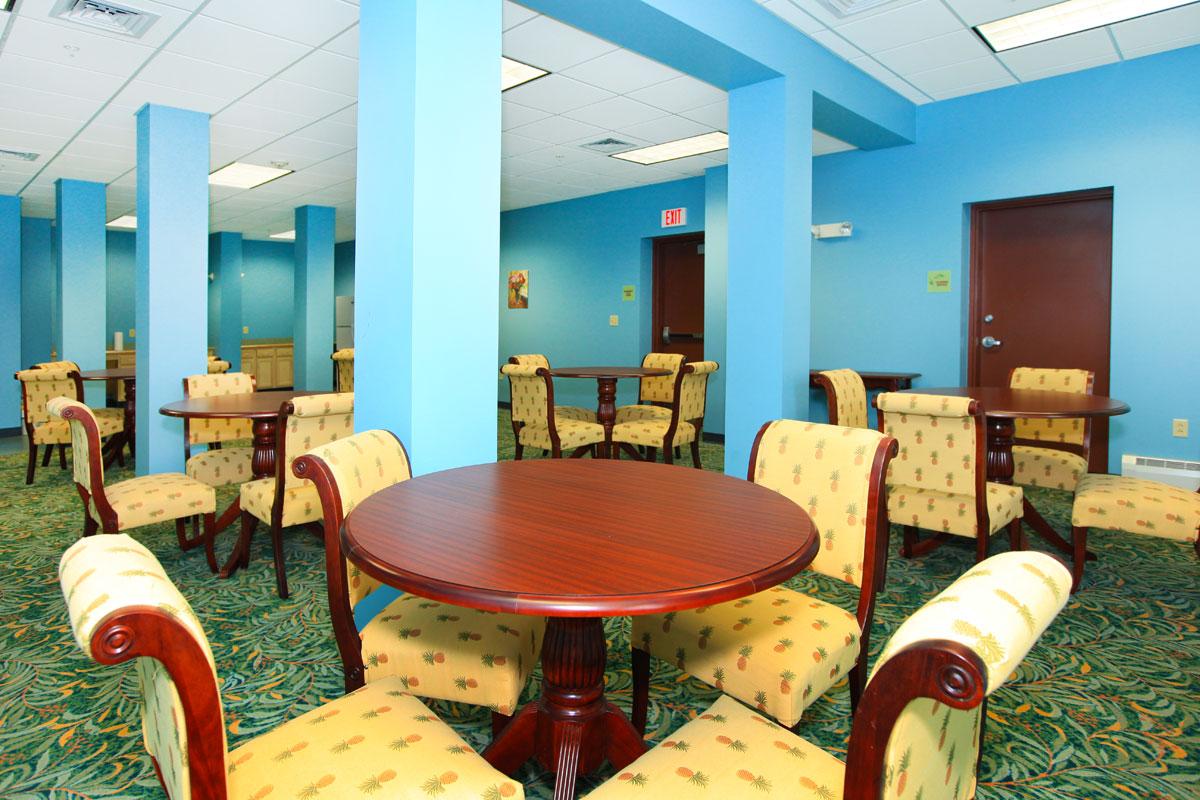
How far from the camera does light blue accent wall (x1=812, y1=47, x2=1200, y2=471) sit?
4863 millimetres

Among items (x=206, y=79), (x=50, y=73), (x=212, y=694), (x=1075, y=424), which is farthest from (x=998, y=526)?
(x=50, y=73)

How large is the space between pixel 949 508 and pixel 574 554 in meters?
2.41

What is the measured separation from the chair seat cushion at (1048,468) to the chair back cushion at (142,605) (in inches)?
166

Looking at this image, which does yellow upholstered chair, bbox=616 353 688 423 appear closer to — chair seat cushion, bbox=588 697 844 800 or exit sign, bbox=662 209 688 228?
exit sign, bbox=662 209 688 228

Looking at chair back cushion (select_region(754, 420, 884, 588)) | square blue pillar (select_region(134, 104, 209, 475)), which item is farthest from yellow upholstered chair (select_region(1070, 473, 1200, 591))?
square blue pillar (select_region(134, 104, 209, 475))

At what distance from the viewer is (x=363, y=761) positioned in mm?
1186

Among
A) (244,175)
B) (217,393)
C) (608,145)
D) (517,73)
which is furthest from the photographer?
(244,175)

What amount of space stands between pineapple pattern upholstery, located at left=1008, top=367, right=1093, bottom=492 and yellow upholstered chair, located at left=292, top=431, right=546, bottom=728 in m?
3.47

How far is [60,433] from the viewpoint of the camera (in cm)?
549

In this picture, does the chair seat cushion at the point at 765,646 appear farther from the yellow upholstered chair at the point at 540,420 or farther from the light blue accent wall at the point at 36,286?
the light blue accent wall at the point at 36,286

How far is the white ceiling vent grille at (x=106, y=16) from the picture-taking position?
3754mm

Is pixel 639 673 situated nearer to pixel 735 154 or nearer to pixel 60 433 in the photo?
pixel 735 154

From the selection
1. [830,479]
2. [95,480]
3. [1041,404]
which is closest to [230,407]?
[95,480]

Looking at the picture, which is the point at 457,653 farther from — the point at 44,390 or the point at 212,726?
the point at 44,390
